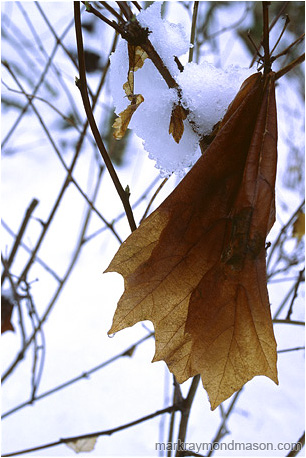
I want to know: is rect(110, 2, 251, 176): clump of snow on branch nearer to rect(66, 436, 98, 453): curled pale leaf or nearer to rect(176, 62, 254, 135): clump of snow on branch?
rect(176, 62, 254, 135): clump of snow on branch

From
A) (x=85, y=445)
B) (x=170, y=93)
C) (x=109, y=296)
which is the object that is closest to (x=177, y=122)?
(x=170, y=93)

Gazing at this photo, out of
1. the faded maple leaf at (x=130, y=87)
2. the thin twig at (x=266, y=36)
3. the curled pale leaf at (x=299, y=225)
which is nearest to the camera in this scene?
the thin twig at (x=266, y=36)

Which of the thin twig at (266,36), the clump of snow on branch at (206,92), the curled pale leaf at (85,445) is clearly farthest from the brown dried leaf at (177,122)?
the curled pale leaf at (85,445)

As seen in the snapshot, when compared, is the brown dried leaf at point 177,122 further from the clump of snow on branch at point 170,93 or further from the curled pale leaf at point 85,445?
the curled pale leaf at point 85,445

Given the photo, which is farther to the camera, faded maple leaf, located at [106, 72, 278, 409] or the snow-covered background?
the snow-covered background

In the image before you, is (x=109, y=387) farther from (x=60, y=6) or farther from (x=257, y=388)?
(x=60, y=6)

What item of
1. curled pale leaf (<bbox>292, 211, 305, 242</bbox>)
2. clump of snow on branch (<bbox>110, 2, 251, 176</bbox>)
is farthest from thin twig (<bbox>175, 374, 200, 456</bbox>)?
curled pale leaf (<bbox>292, 211, 305, 242</bbox>)
